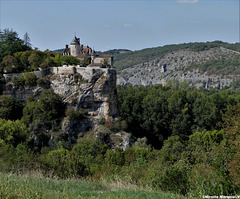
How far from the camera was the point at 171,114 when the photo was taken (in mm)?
49562

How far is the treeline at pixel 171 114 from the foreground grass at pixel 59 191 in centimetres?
3667

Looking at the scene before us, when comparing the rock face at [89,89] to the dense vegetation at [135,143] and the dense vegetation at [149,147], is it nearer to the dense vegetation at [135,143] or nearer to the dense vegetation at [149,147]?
the dense vegetation at [135,143]

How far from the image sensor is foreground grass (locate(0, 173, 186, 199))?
767cm

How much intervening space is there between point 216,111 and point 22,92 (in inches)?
1226

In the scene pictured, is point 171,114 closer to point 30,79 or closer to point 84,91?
point 84,91

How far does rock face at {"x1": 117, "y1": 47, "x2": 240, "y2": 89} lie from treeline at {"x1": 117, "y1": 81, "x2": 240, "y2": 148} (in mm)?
66357

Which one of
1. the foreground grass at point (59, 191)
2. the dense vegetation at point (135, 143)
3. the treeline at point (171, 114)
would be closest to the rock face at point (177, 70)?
the treeline at point (171, 114)

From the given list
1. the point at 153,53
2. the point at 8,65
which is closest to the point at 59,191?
the point at 8,65

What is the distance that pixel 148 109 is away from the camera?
5009 cm

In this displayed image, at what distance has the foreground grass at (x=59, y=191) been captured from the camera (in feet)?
25.2

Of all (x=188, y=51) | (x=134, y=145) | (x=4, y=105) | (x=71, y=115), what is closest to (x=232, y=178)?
(x=134, y=145)

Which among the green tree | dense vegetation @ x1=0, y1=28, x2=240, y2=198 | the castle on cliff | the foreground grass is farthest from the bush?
the foreground grass

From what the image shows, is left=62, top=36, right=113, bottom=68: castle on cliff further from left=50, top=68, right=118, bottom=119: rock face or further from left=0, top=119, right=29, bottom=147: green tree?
left=0, top=119, right=29, bottom=147: green tree

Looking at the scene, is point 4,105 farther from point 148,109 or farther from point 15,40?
point 148,109
